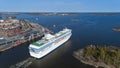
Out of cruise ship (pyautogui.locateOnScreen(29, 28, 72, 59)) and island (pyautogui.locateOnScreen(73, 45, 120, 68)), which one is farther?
cruise ship (pyautogui.locateOnScreen(29, 28, 72, 59))

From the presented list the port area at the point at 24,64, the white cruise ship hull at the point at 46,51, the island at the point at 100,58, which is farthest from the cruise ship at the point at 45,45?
the island at the point at 100,58

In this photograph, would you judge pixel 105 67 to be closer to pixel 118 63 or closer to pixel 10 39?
pixel 118 63

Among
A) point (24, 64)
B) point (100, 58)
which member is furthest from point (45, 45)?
A: point (100, 58)

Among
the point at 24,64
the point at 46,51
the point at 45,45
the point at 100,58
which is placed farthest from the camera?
the point at 46,51

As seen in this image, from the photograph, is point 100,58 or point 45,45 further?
point 45,45

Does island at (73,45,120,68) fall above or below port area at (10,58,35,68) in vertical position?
above

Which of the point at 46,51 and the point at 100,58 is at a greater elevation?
the point at 100,58

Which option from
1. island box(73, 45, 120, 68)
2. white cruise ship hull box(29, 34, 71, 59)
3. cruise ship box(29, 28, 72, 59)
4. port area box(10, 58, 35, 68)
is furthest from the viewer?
cruise ship box(29, 28, 72, 59)

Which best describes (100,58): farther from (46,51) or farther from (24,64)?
(24,64)

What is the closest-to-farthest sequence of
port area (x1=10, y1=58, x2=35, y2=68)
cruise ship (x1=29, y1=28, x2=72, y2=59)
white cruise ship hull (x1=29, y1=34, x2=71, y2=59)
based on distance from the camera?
port area (x1=10, y1=58, x2=35, y2=68), white cruise ship hull (x1=29, y1=34, x2=71, y2=59), cruise ship (x1=29, y1=28, x2=72, y2=59)

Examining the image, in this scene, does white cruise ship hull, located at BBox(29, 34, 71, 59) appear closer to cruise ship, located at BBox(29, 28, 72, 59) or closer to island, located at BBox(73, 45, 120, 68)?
cruise ship, located at BBox(29, 28, 72, 59)

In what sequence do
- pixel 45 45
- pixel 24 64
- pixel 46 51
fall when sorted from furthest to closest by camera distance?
pixel 46 51 < pixel 45 45 < pixel 24 64

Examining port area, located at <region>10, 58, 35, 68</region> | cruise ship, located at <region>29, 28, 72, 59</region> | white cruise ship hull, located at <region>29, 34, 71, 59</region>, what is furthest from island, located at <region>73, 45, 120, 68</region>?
port area, located at <region>10, 58, 35, 68</region>
